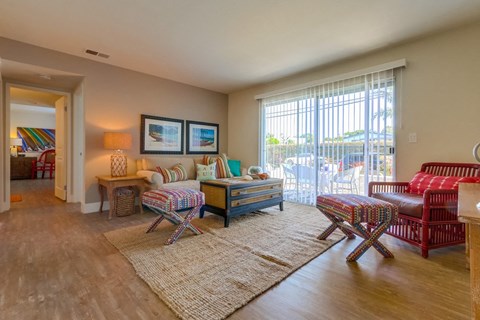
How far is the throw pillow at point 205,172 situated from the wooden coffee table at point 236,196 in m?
1.01

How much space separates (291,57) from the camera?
3.50 metres

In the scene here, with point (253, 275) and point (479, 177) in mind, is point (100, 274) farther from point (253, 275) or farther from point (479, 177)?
point (479, 177)

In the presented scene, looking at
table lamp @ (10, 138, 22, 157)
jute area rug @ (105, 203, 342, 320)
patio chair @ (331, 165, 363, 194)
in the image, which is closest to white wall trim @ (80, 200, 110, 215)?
jute area rug @ (105, 203, 342, 320)

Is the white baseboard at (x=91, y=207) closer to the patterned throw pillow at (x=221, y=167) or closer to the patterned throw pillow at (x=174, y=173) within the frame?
the patterned throw pillow at (x=174, y=173)

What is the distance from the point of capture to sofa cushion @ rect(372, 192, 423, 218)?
2.13 metres

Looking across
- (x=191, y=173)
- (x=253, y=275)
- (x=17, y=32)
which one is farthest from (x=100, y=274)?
(x=17, y=32)

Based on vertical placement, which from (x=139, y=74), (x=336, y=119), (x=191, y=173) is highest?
(x=139, y=74)

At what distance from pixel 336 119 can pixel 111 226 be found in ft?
12.0

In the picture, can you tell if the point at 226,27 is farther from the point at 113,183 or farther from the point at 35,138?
the point at 35,138

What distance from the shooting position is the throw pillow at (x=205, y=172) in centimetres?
430

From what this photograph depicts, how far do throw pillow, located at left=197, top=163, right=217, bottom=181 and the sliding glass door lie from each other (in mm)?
1150

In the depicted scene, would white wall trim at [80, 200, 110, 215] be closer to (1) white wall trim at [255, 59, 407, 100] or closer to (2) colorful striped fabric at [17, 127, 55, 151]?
(1) white wall trim at [255, 59, 407, 100]

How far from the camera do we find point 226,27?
2.67m

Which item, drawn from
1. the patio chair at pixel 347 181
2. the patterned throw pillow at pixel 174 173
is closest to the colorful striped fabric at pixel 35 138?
the patterned throw pillow at pixel 174 173
